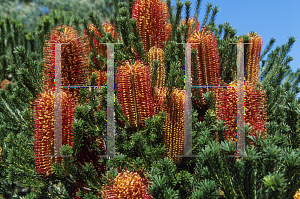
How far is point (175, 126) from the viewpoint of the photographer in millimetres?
1791

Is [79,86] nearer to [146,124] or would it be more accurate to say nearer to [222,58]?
[146,124]

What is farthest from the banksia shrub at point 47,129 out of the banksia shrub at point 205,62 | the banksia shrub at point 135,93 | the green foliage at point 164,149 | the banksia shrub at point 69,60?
the banksia shrub at point 205,62

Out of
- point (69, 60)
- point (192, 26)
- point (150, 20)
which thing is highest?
point (192, 26)

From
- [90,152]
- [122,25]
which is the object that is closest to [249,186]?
[90,152]

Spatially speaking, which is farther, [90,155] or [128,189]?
[90,155]

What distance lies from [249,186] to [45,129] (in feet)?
4.20

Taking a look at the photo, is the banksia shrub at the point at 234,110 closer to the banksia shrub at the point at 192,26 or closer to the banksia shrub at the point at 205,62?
the banksia shrub at the point at 205,62

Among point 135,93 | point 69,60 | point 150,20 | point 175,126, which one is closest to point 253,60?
point 150,20

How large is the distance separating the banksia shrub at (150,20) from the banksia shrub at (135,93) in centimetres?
57

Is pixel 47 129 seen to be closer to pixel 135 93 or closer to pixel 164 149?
pixel 135 93

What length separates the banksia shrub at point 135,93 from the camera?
5.83 feet

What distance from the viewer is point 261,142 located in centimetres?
138

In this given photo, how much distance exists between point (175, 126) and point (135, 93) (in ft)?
1.15

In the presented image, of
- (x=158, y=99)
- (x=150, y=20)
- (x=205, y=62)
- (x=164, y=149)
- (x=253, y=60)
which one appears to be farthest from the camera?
(x=253, y=60)
